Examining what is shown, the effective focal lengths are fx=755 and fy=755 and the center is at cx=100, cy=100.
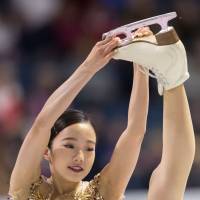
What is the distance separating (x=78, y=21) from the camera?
21.6 feet

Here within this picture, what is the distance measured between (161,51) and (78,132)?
0.55 meters

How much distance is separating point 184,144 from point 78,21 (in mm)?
3805

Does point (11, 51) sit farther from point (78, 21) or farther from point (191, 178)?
point (191, 178)

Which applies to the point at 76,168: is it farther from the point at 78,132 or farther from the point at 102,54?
the point at 102,54

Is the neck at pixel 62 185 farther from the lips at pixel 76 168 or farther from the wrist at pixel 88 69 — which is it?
the wrist at pixel 88 69

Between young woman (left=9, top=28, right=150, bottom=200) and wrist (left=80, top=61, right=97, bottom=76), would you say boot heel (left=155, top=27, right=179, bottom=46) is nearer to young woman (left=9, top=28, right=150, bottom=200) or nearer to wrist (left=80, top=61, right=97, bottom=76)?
young woman (left=9, top=28, right=150, bottom=200)

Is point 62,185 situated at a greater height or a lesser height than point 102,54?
lesser

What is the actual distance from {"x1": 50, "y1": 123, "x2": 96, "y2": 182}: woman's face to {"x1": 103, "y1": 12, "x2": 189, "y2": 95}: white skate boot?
43 centimetres

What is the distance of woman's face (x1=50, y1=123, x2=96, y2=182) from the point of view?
3.15 metres

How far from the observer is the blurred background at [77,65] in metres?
5.43

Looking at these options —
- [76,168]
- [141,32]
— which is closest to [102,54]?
[141,32]

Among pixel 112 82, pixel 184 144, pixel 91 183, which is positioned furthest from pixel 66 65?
pixel 184 144

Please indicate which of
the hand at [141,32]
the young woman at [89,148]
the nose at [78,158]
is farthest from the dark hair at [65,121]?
the hand at [141,32]

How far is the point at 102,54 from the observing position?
2914mm
